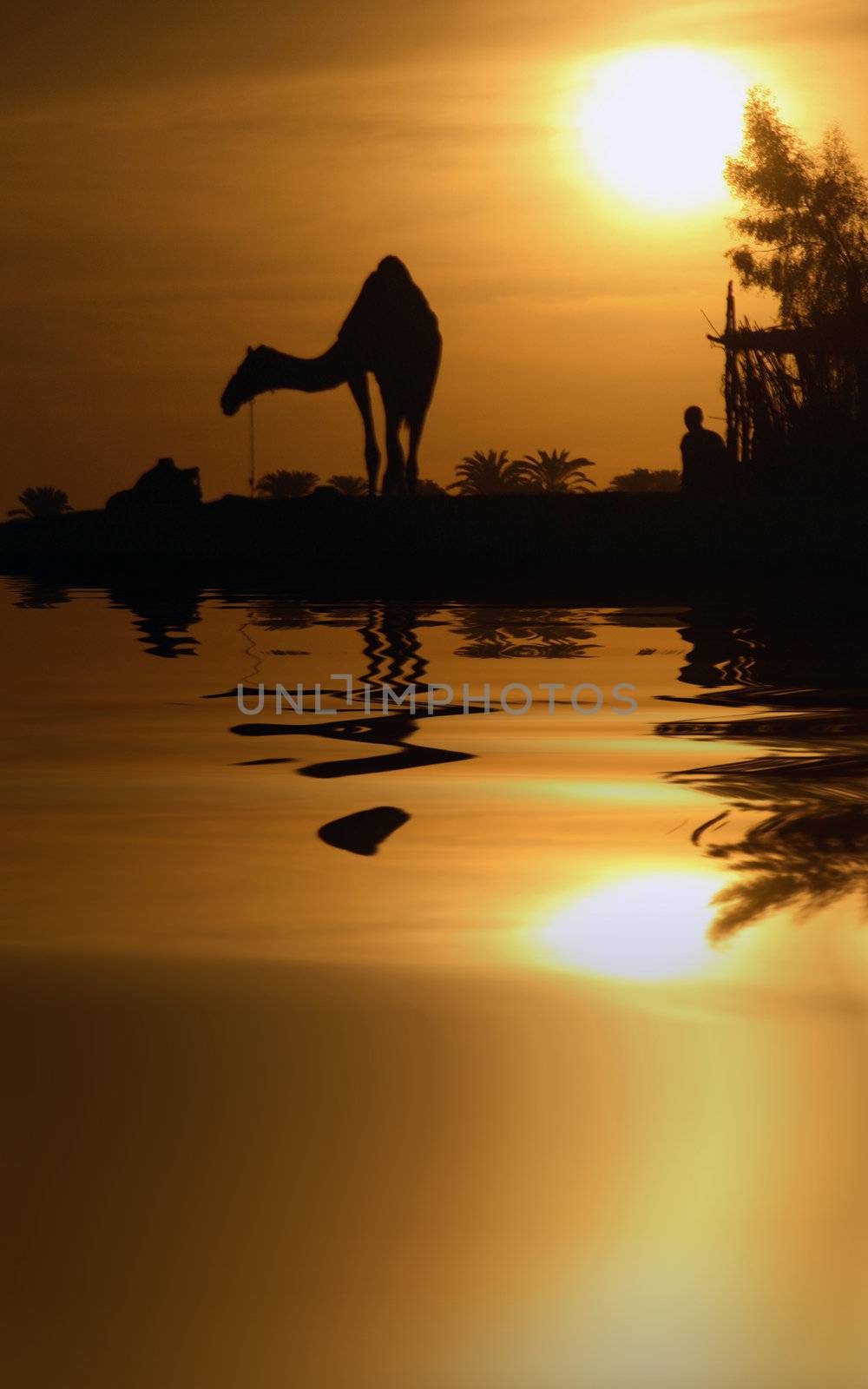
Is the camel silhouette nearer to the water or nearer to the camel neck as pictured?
the camel neck

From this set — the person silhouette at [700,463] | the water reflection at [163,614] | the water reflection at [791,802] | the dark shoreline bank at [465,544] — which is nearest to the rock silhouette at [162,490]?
the dark shoreline bank at [465,544]

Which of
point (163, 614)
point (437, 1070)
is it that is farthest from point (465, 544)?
point (437, 1070)

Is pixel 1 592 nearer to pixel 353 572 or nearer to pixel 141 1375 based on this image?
pixel 353 572

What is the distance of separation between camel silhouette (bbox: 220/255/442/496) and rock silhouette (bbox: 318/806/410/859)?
639 inches

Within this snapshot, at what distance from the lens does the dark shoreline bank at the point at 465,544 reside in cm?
1670

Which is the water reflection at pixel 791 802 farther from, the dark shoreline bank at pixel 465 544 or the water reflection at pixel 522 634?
the dark shoreline bank at pixel 465 544

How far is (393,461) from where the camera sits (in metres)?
21.2

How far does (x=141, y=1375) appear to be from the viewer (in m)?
1.68

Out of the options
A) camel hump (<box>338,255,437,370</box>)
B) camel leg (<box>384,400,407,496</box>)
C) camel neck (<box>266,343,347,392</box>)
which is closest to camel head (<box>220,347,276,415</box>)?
camel neck (<box>266,343,347,392</box>)

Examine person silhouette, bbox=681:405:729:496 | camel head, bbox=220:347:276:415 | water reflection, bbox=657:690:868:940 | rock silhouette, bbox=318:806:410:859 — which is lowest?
rock silhouette, bbox=318:806:410:859

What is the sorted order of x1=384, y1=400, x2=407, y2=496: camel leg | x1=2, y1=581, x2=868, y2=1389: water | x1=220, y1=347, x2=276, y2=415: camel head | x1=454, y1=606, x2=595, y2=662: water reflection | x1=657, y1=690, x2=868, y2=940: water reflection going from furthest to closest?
x1=220, y1=347, x2=276, y2=415: camel head < x1=384, y1=400, x2=407, y2=496: camel leg < x1=454, y1=606, x2=595, y2=662: water reflection < x1=657, y1=690, x2=868, y2=940: water reflection < x1=2, y1=581, x2=868, y2=1389: water

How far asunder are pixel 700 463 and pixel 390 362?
4562 millimetres

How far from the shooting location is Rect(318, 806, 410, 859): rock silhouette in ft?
13.7

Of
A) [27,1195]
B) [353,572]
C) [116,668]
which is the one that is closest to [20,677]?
[116,668]
